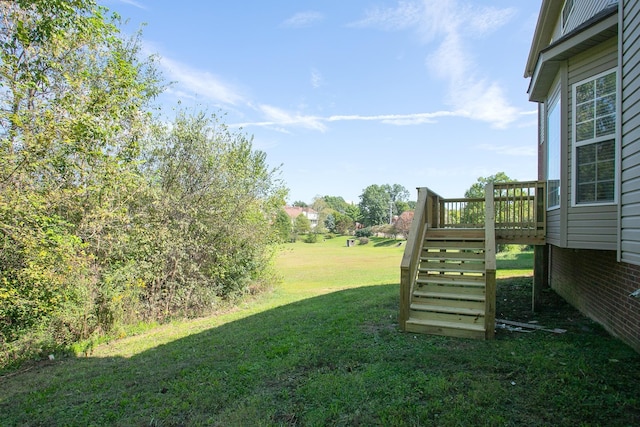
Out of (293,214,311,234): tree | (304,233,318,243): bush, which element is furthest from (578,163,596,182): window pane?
(304,233,318,243): bush

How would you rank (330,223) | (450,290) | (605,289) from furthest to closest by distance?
1. (330,223)
2. (450,290)
3. (605,289)

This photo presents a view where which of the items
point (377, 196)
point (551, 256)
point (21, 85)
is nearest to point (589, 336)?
point (551, 256)

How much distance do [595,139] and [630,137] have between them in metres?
1.60

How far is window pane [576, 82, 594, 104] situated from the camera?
437cm

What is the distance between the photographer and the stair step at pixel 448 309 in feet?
16.0

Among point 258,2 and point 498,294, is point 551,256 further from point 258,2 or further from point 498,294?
point 258,2

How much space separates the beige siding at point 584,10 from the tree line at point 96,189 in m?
7.57

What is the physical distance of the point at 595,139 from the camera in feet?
13.9

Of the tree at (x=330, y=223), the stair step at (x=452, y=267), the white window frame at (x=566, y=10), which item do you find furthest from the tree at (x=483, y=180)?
the stair step at (x=452, y=267)

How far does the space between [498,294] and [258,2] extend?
11.5m

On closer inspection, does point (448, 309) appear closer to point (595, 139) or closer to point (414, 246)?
point (414, 246)

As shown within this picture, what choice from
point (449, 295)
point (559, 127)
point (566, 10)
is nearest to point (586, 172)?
point (559, 127)

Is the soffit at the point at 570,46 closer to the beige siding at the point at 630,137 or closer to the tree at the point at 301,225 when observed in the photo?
the beige siding at the point at 630,137

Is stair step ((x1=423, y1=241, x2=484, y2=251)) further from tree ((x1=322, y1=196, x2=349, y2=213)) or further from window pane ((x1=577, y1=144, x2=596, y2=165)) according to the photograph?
tree ((x1=322, y1=196, x2=349, y2=213))
